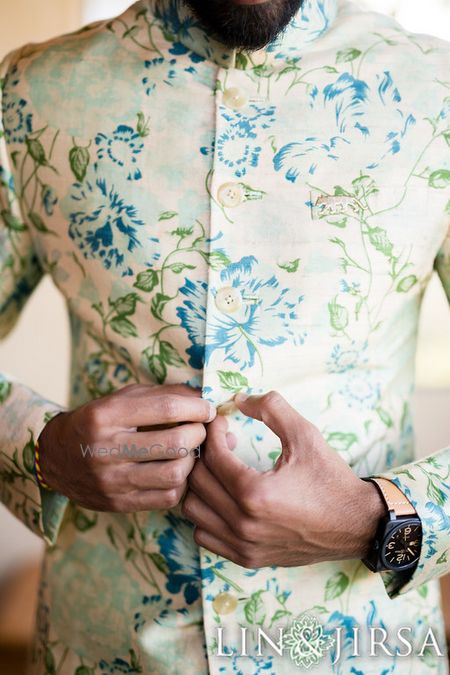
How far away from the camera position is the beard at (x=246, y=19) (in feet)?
2.76

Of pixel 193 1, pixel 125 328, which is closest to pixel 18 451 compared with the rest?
pixel 125 328

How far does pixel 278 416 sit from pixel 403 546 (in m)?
0.20

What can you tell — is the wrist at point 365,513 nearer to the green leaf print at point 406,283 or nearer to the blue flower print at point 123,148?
the green leaf print at point 406,283

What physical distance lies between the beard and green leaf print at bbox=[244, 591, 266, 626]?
2.13 feet

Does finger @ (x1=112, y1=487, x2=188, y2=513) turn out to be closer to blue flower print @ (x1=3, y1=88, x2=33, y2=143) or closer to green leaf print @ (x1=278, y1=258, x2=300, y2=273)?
green leaf print @ (x1=278, y1=258, x2=300, y2=273)

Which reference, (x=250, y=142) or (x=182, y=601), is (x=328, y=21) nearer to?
(x=250, y=142)

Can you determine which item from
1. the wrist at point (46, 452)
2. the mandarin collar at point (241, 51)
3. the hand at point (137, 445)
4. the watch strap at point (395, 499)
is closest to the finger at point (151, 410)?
the hand at point (137, 445)

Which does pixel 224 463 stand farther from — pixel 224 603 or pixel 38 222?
pixel 38 222

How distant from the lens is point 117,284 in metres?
0.90

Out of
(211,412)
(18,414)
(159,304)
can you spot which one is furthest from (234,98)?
(18,414)

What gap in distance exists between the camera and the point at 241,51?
2.90ft

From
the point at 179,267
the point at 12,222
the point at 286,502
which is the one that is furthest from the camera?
the point at 12,222

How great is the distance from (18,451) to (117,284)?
0.25m

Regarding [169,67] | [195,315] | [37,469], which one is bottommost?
[37,469]
